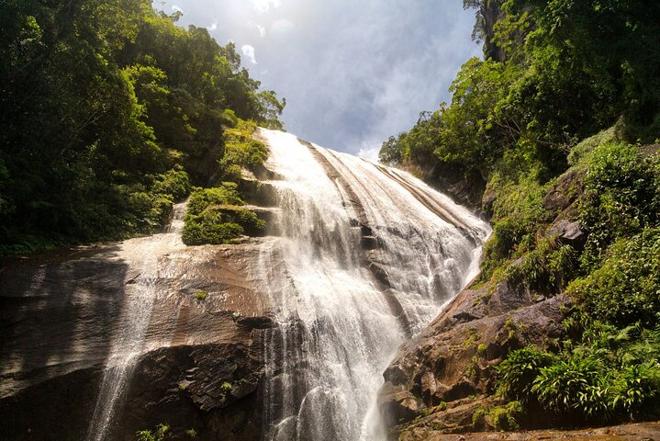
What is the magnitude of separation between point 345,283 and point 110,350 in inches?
300

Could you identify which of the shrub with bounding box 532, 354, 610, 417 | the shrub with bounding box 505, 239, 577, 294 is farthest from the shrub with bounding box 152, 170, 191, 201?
the shrub with bounding box 532, 354, 610, 417

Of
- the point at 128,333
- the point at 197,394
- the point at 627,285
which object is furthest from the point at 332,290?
the point at 627,285

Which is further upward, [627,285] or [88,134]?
[88,134]

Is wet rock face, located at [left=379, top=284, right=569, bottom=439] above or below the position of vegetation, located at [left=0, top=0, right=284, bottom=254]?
below

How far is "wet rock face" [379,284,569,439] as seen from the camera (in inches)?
348

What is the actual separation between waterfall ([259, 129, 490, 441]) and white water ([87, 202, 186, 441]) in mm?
3203

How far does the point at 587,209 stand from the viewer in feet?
34.8

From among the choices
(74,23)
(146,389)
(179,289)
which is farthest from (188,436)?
(74,23)

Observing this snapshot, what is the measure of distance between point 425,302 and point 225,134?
1611cm

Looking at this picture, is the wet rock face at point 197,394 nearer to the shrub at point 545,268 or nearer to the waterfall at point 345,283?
the waterfall at point 345,283

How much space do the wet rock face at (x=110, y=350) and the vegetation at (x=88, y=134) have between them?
2.38 meters

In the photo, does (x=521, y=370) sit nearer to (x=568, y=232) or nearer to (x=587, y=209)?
(x=568, y=232)

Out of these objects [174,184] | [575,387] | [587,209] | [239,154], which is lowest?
[575,387]

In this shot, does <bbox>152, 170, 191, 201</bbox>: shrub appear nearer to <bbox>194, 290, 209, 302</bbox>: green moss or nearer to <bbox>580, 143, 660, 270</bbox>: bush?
<bbox>194, 290, 209, 302</bbox>: green moss
